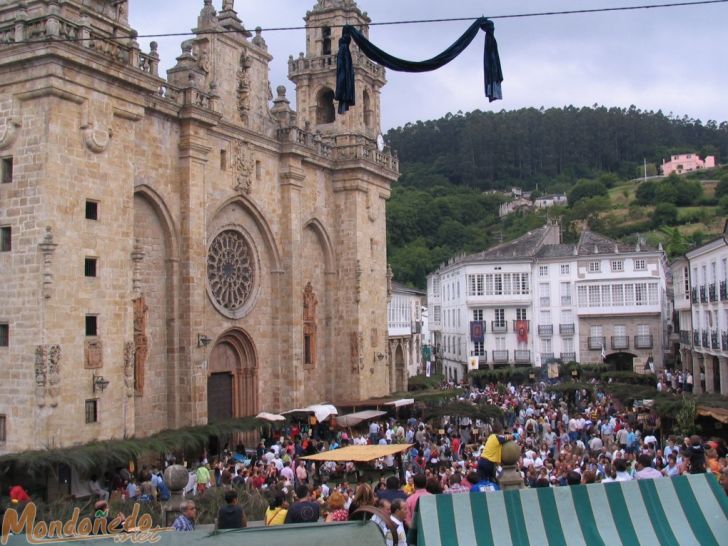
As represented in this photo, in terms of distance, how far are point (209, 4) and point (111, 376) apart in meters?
14.1

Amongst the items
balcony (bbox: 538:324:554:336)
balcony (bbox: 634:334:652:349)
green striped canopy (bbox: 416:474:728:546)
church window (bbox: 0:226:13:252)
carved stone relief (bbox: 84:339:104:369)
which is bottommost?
green striped canopy (bbox: 416:474:728:546)

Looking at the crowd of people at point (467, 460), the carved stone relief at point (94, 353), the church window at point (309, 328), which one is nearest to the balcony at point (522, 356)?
the crowd of people at point (467, 460)

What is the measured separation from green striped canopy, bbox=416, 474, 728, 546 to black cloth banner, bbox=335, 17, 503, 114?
21.0 feet

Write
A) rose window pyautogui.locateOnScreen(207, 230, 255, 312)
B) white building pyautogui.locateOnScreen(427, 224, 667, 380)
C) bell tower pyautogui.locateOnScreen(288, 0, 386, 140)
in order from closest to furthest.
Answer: rose window pyautogui.locateOnScreen(207, 230, 255, 312), bell tower pyautogui.locateOnScreen(288, 0, 386, 140), white building pyautogui.locateOnScreen(427, 224, 667, 380)

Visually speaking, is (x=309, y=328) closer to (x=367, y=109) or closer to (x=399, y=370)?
(x=367, y=109)

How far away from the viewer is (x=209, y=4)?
27.5 meters

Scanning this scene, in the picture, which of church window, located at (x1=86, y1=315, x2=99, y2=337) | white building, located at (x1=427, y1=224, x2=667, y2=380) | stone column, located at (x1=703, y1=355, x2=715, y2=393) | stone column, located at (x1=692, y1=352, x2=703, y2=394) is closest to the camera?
church window, located at (x1=86, y1=315, x2=99, y2=337)

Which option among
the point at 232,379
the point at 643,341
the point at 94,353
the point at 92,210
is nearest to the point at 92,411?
the point at 94,353

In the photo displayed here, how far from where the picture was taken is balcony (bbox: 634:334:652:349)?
52.3 m

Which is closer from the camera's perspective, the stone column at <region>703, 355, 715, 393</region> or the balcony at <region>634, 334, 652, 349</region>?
the stone column at <region>703, 355, 715, 393</region>

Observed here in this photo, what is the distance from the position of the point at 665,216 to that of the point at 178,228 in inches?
3249

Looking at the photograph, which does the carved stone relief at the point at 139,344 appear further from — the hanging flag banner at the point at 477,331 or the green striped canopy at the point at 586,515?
the hanging flag banner at the point at 477,331

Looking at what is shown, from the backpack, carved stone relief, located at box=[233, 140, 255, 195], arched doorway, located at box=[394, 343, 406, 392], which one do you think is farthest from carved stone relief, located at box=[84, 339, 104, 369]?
arched doorway, located at box=[394, 343, 406, 392]

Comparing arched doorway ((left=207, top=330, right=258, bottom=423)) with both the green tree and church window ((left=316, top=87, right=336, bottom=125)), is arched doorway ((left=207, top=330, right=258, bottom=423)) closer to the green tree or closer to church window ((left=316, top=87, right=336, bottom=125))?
church window ((left=316, top=87, right=336, bottom=125))
